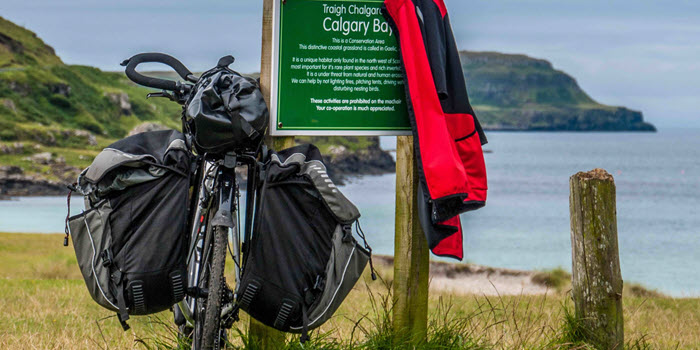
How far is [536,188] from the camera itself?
327 feet

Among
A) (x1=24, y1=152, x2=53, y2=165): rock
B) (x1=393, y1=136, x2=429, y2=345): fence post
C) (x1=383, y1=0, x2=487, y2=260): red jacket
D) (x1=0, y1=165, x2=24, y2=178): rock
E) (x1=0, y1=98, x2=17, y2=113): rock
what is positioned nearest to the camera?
(x1=383, y1=0, x2=487, y2=260): red jacket

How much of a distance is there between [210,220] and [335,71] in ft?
4.15

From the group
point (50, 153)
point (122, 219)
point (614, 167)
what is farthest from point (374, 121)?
point (614, 167)

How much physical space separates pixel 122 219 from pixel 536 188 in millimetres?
99502

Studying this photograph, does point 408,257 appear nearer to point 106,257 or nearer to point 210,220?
point 210,220

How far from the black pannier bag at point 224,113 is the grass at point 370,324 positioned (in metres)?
1.22

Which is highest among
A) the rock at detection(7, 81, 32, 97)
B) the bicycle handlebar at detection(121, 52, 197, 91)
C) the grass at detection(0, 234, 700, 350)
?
the rock at detection(7, 81, 32, 97)

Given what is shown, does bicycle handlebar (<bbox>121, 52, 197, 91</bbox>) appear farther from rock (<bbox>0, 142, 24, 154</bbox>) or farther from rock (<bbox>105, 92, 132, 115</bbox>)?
rock (<bbox>105, 92, 132, 115</bbox>)

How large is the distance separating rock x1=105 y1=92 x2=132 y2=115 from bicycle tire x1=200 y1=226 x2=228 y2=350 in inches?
3792

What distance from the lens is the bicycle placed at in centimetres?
366

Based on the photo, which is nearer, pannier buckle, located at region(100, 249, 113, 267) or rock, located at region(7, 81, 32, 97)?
pannier buckle, located at region(100, 249, 113, 267)

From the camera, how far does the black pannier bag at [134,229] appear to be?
365 cm

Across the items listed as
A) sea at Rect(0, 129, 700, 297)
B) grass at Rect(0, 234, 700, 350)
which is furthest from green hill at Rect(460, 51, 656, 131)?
grass at Rect(0, 234, 700, 350)

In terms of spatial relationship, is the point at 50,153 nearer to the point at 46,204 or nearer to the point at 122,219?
the point at 46,204
